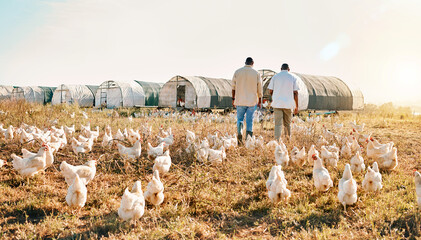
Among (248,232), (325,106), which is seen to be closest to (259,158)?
(248,232)

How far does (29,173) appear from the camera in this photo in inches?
151

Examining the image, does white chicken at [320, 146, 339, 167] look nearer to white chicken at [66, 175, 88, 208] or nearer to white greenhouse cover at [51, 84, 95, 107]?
white chicken at [66, 175, 88, 208]

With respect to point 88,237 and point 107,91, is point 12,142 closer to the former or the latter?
point 88,237

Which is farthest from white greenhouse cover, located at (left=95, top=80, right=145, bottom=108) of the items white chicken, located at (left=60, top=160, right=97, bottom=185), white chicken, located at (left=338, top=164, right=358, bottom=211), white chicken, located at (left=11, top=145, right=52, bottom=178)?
white chicken, located at (left=338, top=164, right=358, bottom=211)

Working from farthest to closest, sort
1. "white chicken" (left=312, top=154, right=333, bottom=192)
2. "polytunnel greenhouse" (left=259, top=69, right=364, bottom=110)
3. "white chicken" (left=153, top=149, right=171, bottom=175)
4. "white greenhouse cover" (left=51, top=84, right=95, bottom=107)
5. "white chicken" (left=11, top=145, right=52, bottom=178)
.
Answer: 1. "white greenhouse cover" (left=51, top=84, right=95, bottom=107)
2. "polytunnel greenhouse" (left=259, top=69, right=364, bottom=110)
3. "white chicken" (left=153, top=149, right=171, bottom=175)
4. "white chicken" (left=11, top=145, right=52, bottom=178)
5. "white chicken" (left=312, top=154, right=333, bottom=192)

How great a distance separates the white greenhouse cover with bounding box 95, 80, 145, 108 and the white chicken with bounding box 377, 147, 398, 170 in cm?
2198

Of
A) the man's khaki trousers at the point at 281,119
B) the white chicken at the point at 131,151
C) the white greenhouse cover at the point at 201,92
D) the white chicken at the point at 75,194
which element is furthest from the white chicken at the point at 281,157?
the white greenhouse cover at the point at 201,92

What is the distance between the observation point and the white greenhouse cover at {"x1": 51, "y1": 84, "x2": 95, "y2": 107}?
28.1 meters

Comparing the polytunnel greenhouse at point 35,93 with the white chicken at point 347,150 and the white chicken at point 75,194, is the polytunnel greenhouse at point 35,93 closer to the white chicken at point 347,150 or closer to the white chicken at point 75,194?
the white chicken at point 75,194

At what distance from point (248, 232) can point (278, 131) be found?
4203 millimetres

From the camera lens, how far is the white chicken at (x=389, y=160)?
15.3 ft

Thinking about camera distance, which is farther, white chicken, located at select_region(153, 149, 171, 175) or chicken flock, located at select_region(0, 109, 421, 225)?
white chicken, located at select_region(153, 149, 171, 175)

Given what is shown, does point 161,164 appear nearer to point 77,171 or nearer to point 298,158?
point 77,171

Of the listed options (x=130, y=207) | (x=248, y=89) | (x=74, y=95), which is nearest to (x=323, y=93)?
(x=248, y=89)
